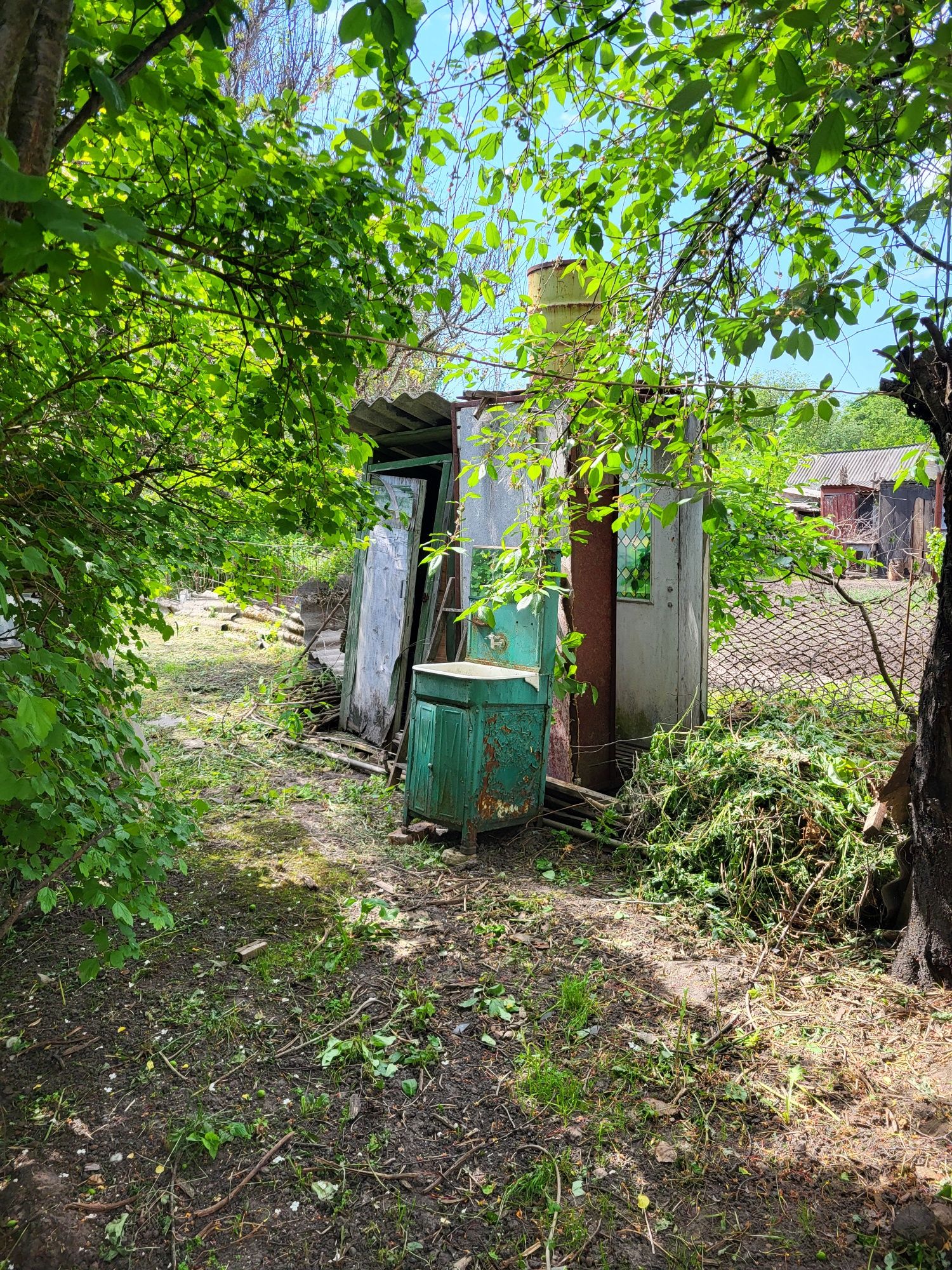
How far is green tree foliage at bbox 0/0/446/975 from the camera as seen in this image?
1.63 m

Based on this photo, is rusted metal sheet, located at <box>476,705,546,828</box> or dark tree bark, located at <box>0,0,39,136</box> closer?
dark tree bark, located at <box>0,0,39,136</box>

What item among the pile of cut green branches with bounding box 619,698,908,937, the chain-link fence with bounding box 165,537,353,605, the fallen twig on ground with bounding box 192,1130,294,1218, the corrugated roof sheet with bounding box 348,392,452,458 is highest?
the corrugated roof sheet with bounding box 348,392,452,458

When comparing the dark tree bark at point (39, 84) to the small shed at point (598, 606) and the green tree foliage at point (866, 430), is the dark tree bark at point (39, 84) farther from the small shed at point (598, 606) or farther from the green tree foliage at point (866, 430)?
the green tree foliage at point (866, 430)

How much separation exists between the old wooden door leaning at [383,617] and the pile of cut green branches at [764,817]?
2.75m

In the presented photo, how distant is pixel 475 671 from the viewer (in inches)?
194

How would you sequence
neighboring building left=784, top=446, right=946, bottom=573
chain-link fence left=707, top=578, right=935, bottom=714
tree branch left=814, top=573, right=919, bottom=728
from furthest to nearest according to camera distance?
neighboring building left=784, top=446, right=946, bottom=573 → chain-link fence left=707, top=578, right=935, bottom=714 → tree branch left=814, top=573, right=919, bottom=728

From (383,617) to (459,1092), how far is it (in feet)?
15.5

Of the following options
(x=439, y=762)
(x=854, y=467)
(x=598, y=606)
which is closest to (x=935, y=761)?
(x=598, y=606)

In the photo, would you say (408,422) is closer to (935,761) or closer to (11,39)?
(935,761)

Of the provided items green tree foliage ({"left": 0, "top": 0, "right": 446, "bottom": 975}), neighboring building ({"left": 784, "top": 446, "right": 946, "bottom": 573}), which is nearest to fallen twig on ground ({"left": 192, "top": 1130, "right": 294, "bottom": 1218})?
green tree foliage ({"left": 0, "top": 0, "right": 446, "bottom": 975})

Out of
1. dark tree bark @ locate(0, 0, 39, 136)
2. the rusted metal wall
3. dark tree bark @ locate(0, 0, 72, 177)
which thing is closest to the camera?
dark tree bark @ locate(0, 0, 39, 136)

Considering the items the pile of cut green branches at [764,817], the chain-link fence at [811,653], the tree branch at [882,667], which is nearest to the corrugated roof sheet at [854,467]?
the chain-link fence at [811,653]

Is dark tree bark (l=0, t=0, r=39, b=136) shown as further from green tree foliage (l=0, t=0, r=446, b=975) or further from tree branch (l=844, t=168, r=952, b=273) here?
tree branch (l=844, t=168, r=952, b=273)

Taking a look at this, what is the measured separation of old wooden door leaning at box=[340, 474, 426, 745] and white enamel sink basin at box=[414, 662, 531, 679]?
161cm
